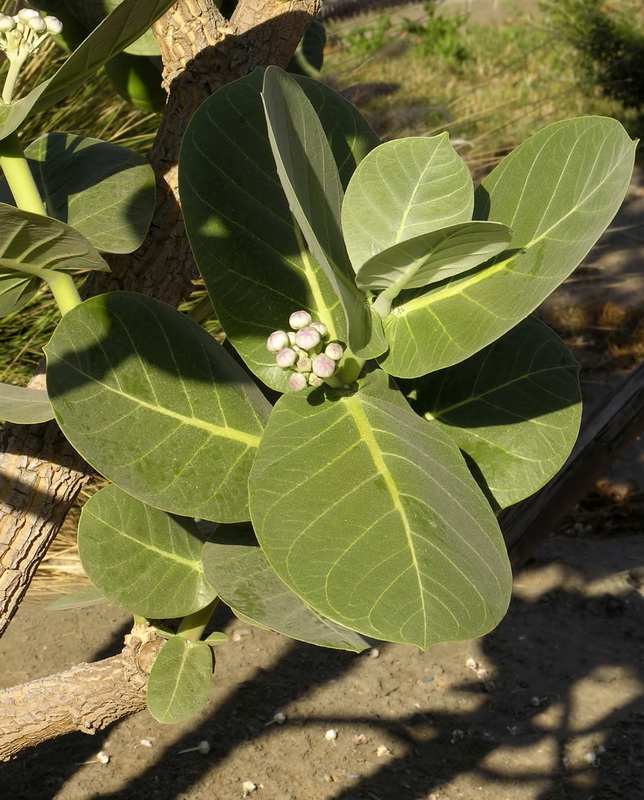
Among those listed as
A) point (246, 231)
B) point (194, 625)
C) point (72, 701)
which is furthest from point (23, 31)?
point (72, 701)

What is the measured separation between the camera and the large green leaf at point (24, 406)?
0.51m

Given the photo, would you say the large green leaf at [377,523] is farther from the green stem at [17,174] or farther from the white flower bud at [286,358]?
the green stem at [17,174]

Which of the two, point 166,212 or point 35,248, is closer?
point 35,248

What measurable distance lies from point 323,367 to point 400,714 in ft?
5.80

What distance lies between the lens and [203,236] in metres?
0.50

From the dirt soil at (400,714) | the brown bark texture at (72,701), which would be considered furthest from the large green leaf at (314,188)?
the dirt soil at (400,714)

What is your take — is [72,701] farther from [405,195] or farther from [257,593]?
[405,195]

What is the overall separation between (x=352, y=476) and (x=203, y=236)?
0.16 meters

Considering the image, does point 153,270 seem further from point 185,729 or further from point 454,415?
point 185,729

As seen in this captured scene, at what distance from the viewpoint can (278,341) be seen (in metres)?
0.49

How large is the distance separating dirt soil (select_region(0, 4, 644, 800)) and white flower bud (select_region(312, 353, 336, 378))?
5.07 ft

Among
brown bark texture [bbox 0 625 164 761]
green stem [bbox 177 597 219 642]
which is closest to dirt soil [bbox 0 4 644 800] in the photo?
brown bark texture [bbox 0 625 164 761]

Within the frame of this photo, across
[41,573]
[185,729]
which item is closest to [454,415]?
[185,729]

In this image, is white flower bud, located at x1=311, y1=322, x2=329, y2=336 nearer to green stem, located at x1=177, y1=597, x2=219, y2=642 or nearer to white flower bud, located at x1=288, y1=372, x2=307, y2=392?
white flower bud, located at x1=288, y1=372, x2=307, y2=392
